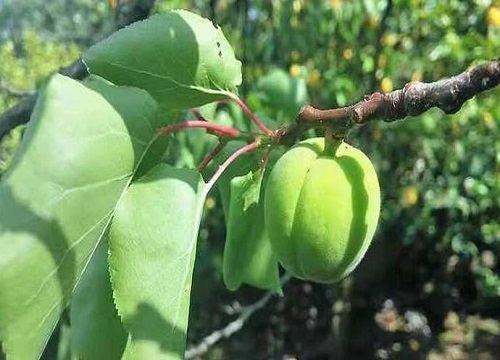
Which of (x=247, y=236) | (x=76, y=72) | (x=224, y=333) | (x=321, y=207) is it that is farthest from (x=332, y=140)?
(x=224, y=333)

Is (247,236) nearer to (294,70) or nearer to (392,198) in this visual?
(294,70)

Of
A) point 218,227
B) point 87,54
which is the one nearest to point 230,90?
point 87,54

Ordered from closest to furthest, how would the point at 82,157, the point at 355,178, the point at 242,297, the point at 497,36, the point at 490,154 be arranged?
the point at 82,157 → the point at 355,178 → the point at 497,36 → the point at 490,154 → the point at 242,297

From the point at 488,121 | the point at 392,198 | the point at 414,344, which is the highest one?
the point at 488,121

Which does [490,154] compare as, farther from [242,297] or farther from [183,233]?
[183,233]

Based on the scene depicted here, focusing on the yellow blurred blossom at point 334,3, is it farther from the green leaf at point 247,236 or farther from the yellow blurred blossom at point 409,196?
the green leaf at point 247,236

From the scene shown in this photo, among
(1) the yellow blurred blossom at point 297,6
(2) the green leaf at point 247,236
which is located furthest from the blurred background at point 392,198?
(2) the green leaf at point 247,236

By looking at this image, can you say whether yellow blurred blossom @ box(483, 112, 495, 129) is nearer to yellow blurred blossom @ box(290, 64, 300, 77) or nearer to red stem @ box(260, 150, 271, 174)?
yellow blurred blossom @ box(290, 64, 300, 77)
